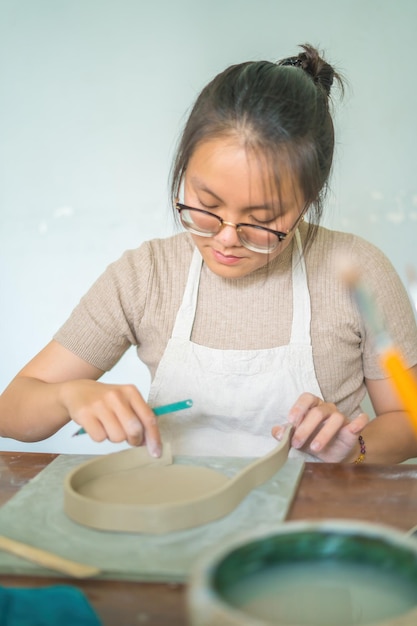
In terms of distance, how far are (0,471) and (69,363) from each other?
1.23 feet

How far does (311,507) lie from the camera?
34.1 inches

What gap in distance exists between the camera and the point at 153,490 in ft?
2.95

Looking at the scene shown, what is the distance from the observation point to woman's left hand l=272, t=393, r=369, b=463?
1063mm

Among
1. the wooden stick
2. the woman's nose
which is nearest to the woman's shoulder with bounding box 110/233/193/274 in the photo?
the woman's nose

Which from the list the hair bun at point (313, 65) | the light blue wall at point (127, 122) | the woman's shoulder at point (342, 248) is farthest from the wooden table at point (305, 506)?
the light blue wall at point (127, 122)

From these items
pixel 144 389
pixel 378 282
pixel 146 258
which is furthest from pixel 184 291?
pixel 144 389

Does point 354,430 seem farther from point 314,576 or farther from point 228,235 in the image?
point 314,576

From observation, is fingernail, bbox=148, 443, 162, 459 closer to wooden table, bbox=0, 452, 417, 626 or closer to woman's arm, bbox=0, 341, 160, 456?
woman's arm, bbox=0, 341, 160, 456

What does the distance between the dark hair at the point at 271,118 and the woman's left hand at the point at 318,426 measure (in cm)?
35

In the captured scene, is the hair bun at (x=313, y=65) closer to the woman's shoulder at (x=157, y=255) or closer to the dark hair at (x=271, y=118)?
the dark hair at (x=271, y=118)

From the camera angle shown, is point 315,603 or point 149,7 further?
point 149,7

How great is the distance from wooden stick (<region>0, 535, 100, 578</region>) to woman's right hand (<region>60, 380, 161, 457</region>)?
26cm

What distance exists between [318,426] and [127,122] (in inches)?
67.0

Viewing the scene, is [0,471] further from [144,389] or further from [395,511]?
[144,389]
